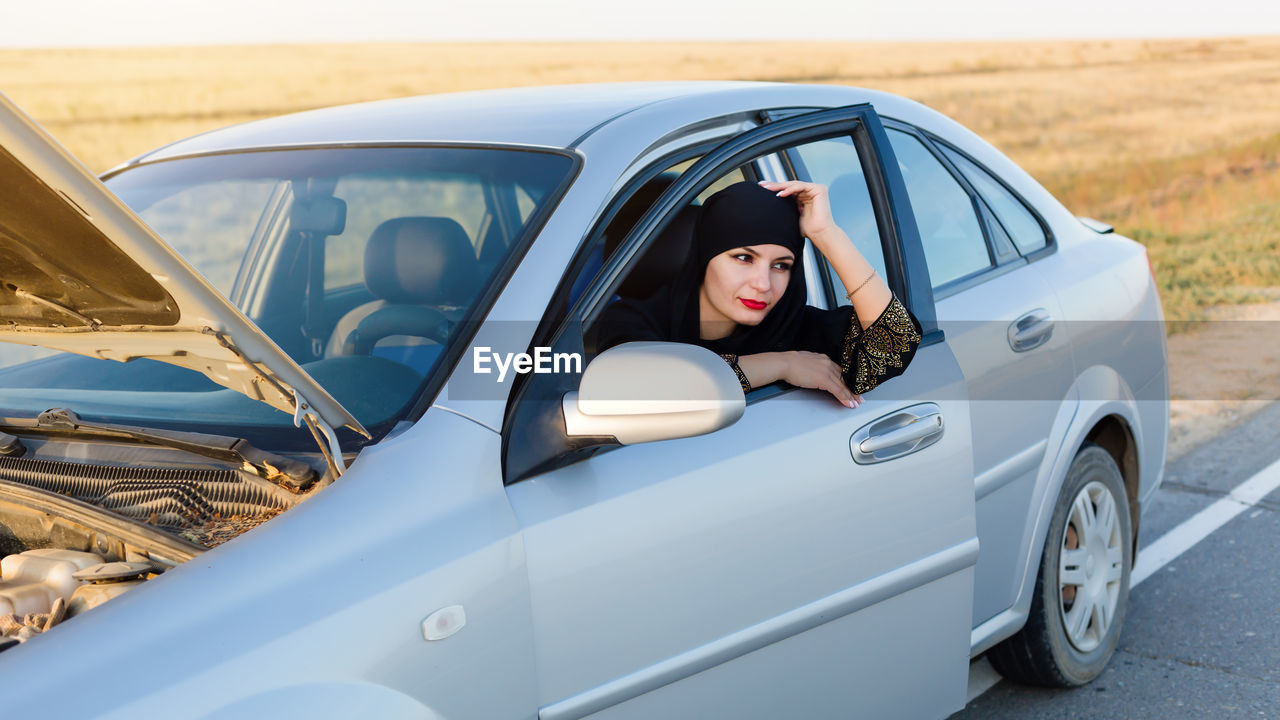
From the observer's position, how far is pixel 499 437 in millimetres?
1856

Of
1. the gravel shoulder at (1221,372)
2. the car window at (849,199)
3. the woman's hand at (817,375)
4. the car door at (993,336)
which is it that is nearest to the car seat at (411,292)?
the woman's hand at (817,375)

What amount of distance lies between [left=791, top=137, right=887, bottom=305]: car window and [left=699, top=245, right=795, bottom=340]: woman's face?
11.5 inches

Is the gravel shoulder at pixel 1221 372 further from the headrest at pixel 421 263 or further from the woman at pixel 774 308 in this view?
the headrest at pixel 421 263

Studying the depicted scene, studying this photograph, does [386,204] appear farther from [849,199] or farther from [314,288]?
[849,199]

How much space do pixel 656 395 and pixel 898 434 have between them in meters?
0.75

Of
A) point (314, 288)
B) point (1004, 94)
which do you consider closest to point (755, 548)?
point (314, 288)

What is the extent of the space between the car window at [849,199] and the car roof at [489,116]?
0.17 metres

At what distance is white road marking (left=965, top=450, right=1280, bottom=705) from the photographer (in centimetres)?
413

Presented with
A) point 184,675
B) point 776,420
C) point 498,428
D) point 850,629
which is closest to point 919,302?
point 776,420

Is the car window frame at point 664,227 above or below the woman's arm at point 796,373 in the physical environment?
above

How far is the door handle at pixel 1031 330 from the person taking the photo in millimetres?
2832

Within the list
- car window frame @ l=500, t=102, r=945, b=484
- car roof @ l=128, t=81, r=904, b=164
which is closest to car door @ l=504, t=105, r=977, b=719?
car window frame @ l=500, t=102, r=945, b=484

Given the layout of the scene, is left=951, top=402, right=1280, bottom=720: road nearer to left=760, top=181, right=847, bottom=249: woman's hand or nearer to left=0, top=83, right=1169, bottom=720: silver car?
left=0, top=83, right=1169, bottom=720: silver car

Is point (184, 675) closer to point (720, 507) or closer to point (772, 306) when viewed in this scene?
point (720, 507)
